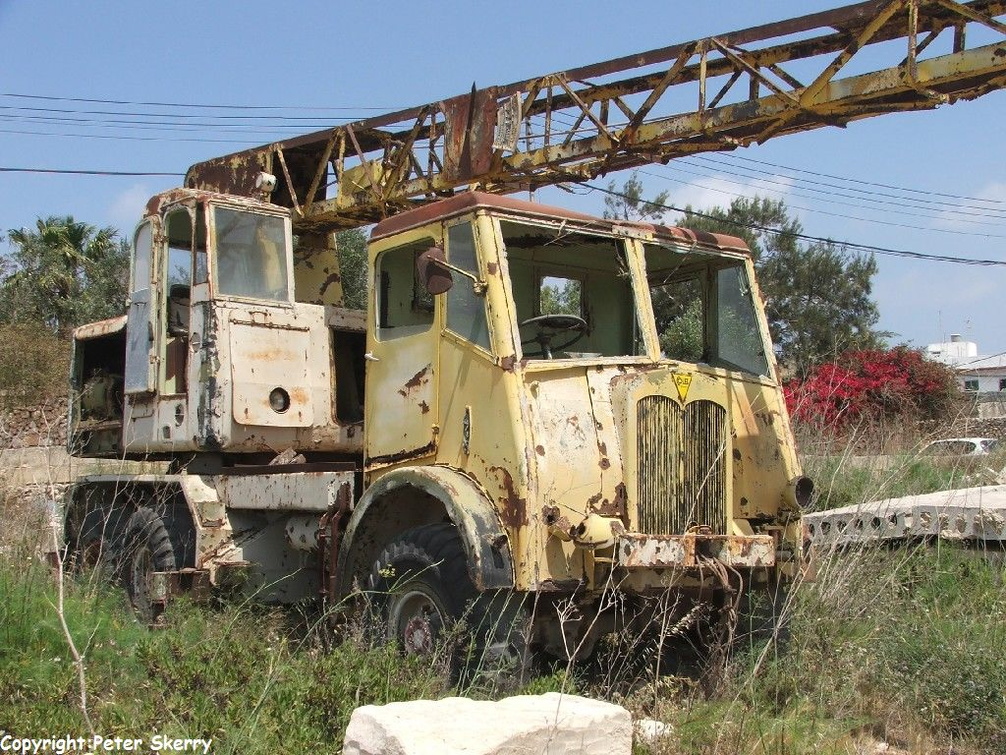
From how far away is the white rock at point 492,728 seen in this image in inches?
149

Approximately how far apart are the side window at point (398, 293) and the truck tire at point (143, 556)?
2.43 m

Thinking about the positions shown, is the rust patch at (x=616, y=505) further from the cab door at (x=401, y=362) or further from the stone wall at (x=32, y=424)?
the stone wall at (x=32, y=424)

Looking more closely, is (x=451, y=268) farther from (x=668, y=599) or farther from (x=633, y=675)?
(x=633, y=675)

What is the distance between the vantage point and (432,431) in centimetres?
625

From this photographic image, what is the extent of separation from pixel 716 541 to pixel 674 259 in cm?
205

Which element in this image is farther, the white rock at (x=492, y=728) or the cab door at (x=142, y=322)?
the cab door at (x=142, y=322)

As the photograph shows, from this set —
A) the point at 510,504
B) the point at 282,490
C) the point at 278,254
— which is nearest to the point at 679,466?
the point at 510,504

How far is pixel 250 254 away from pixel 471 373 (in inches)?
113

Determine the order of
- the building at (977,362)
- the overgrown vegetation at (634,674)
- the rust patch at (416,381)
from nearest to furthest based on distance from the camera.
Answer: the overgrown vegetation at (634,674) → the rust patch at (416,381) → the building at (977,362)

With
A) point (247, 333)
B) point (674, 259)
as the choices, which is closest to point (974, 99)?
point (674, 259)

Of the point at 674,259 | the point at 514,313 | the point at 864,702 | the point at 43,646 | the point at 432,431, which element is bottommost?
the point at 864,702

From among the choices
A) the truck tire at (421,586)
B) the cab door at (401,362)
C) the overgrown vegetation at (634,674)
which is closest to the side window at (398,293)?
the cab door at (401,362)

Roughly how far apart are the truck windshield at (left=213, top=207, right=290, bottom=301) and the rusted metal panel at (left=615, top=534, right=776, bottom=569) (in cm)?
372

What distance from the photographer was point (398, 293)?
267 inches
